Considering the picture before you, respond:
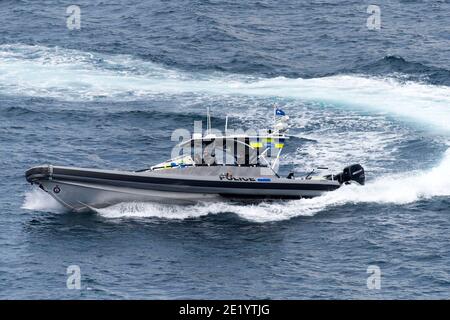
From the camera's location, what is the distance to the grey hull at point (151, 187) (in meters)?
65.6

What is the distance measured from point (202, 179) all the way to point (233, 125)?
15.8 m

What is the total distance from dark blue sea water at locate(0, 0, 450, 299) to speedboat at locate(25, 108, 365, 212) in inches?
33.1

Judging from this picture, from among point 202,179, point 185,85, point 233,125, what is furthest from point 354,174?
point 185,85

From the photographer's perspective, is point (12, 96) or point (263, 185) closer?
point (263, 185)

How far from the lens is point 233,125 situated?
269 feet

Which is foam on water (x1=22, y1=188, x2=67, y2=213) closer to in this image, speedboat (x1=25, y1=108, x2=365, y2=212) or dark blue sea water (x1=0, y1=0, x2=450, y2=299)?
dark blue sea water (x1=0, y1=0, x2=450, y2=299)

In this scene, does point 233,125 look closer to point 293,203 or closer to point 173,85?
point 173,85

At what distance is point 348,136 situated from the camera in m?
80.1

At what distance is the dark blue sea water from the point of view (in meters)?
58.7
